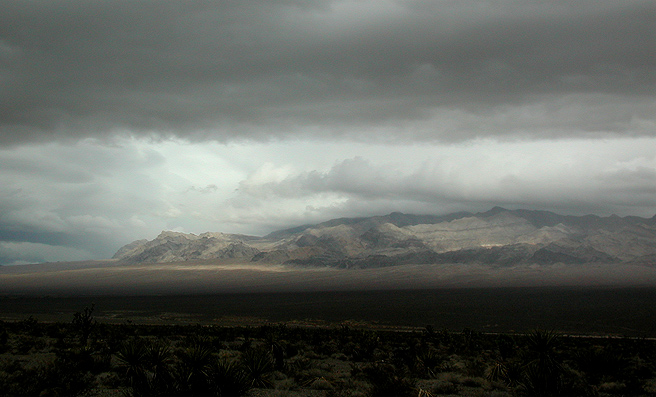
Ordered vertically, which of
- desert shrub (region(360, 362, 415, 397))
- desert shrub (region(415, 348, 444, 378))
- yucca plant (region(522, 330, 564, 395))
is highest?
yucca plant (region(522, 330, 564, 395))

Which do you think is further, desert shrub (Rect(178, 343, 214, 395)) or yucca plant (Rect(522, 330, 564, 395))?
yucca plant (Rect(522, 330, 564, 395))

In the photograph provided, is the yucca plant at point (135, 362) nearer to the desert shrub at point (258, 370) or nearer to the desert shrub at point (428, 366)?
the desert shrub at point (258, 370)

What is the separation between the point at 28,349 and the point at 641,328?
72238mm

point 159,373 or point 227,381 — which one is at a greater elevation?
point 159,373

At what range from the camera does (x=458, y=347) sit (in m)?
32.2

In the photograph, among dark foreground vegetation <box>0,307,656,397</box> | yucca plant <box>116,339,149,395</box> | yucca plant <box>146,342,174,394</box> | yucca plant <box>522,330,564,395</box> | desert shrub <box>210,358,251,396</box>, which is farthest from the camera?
yucca plant <box>522,330,564,395</box>

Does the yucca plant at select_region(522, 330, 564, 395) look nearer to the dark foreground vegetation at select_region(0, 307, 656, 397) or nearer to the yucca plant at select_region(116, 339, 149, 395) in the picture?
the dark foreground vegetation at select_region(0, 307, 656, 397)

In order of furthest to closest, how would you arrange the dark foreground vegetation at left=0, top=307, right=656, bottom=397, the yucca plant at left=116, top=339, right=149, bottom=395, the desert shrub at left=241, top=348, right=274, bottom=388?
the desert shrub at left=241, top=348, right=274, bottom=388
the yucca plant at left=116, top=339, right=149, bottom=395
the dark foreground vegetation at left=0, top=307, right=656, bottom=397

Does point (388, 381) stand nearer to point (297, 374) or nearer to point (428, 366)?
point (297, 374)

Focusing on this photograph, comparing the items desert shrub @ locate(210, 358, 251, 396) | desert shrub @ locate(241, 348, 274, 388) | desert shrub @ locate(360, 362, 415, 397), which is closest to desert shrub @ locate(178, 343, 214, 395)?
desert shrub @ locate(210, 358, 251, 396)

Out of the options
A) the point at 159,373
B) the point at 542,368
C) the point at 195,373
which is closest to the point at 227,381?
the point at 195,373

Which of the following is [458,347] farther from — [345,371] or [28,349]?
[28,349]

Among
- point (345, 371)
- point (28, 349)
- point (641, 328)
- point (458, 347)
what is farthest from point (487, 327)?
point (28, 349)

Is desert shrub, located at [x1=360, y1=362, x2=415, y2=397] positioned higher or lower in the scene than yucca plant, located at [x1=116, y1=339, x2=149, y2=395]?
lower
